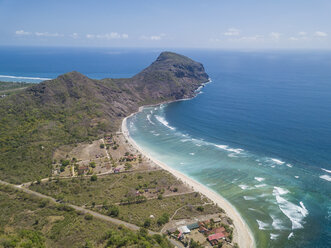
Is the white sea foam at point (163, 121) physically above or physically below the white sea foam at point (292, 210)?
above

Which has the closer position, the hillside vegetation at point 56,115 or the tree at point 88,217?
the tree at point 88,217

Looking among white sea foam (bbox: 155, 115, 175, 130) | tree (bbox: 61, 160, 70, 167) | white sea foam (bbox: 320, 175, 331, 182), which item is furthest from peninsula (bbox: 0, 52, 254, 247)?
white sea foam (bbox: 320, 175, 331, 182)

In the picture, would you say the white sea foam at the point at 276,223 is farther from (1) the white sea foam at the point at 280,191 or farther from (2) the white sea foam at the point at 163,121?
(2) the white sea foam at the point at 163,121

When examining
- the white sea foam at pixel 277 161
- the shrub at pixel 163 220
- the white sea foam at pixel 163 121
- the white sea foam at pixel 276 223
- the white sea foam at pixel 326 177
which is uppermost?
the white sea foam at pixel 163 121

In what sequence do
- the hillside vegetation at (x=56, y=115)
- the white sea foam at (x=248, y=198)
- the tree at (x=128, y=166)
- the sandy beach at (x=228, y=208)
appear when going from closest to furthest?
the sandy beach at (x=228, y=208) → the white sea foam at (x=248, y=198) → the hillside vegetation at (x=56, y=115) → the tree at (x=128, y=166)

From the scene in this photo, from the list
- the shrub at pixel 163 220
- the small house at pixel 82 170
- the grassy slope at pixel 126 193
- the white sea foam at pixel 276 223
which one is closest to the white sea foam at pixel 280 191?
the white sea foam at pixel 276 223

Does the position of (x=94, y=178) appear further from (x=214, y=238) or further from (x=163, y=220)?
(x=214, y=238)
